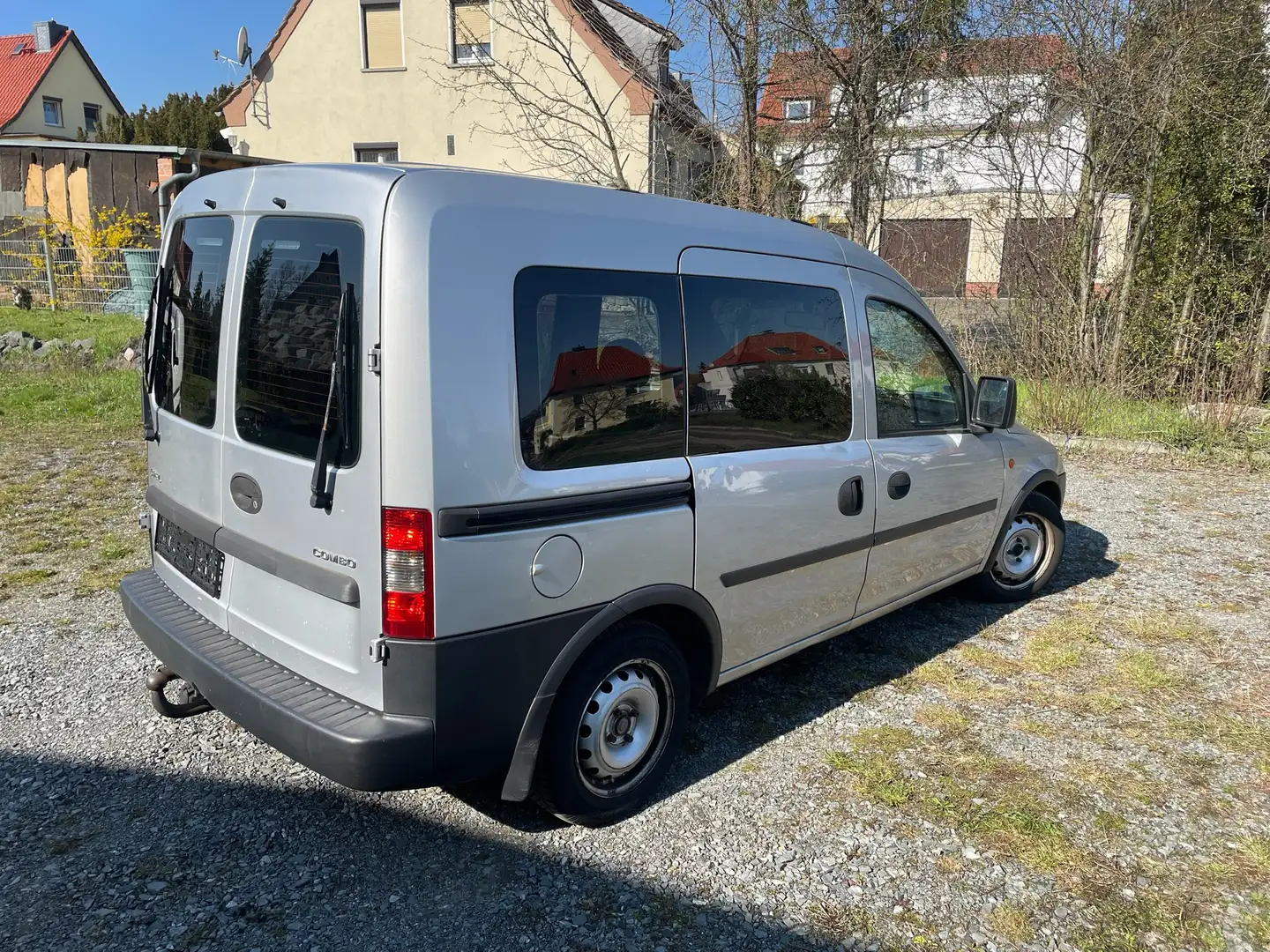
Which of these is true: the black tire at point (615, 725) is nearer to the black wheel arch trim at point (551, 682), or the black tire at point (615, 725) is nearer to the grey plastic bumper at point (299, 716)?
the black wheel arch trim at point (551, 682)

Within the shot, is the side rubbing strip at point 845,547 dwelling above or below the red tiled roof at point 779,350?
below

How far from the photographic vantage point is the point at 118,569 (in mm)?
5379

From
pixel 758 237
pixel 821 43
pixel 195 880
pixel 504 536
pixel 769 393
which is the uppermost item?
pixel 821 43

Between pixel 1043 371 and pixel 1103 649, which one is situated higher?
pixel 1043 371

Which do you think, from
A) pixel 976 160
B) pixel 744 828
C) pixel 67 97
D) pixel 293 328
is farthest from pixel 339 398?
pixel 67 97

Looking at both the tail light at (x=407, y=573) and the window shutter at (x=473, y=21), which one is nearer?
the tail light at (x=407, y=573)

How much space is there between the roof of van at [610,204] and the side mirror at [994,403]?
0.87m

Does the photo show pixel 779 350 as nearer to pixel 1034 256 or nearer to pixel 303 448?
pixel 303 448

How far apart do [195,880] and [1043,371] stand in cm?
1052

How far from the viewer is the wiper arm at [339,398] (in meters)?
2.51

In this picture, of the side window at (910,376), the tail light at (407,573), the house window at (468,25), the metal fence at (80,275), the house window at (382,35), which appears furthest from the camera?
the house window at (382,35)

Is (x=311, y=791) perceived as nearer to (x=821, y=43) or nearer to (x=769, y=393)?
(x=769, y=393)

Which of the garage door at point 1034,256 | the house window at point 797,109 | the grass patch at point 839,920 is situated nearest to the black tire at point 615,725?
the grass patch at point 839,920

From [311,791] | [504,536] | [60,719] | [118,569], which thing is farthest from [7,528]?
[504,536]
